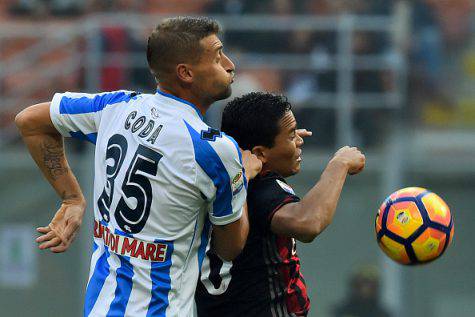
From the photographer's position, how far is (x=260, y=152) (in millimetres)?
5051

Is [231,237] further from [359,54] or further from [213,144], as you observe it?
[359,54]

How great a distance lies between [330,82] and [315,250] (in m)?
2.06

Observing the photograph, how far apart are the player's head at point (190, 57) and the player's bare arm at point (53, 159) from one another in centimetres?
75

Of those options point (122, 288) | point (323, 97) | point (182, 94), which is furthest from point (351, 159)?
point (323, 97)

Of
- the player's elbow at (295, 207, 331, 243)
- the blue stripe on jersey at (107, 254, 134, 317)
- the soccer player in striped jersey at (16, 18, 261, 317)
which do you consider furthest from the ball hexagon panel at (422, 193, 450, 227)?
the blue stripe on jersey at (107, 254, 134, 317)

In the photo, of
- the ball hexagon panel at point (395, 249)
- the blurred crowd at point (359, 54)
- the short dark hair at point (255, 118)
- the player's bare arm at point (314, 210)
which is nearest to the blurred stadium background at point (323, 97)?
the blurred crowd at point (359, 54)

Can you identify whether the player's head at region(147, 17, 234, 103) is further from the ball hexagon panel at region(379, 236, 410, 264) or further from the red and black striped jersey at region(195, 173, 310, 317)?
the ball hexagon panel at region(379, 236, 410, 264)

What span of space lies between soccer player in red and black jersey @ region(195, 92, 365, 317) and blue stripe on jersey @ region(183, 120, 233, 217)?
349mm

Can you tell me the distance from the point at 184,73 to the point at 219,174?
48cm

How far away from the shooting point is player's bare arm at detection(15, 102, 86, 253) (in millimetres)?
4984

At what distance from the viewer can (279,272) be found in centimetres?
500

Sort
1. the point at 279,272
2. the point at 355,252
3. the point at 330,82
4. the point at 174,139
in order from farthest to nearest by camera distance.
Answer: the point at 355,252 → the point at 330,82 → the point at 279,272 → the point at 174,139

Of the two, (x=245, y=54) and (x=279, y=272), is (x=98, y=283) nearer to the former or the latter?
(x=279, y=272)

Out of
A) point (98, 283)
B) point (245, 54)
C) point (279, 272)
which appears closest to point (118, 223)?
point (98, 283)
